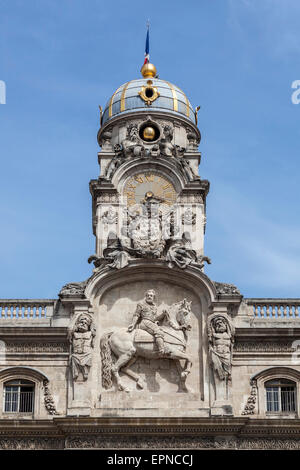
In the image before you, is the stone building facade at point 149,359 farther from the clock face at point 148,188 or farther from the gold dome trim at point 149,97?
the gold dome trim at point 149,97

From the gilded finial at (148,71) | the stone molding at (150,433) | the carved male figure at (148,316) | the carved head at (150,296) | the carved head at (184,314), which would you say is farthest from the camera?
the gilded finial at (148,71)

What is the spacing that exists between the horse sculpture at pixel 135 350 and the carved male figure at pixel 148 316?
182 mm

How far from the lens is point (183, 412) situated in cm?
3244

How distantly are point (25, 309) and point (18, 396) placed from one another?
3138 millimetres

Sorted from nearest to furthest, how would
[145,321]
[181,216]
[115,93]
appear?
1. [145,321]
2. [181,216]
3. [115,93]

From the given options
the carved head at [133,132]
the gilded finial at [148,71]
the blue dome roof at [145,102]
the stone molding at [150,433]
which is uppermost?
the gilded finial at [148,71]

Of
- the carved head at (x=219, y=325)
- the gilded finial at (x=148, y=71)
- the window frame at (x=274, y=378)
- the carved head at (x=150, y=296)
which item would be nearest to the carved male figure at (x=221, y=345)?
the carved head at (x=219, y=325)

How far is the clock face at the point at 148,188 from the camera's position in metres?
37.2

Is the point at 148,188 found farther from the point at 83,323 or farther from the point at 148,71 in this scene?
the point at 148,71

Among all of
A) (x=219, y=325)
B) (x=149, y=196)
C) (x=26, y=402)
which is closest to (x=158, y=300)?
(x=219, y=325)

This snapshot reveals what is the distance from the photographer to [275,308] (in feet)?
114

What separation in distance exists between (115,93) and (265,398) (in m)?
15.6

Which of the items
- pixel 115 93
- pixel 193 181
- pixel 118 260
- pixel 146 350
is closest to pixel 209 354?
pixel 146 350

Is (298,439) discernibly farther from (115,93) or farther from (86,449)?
(115,93)
